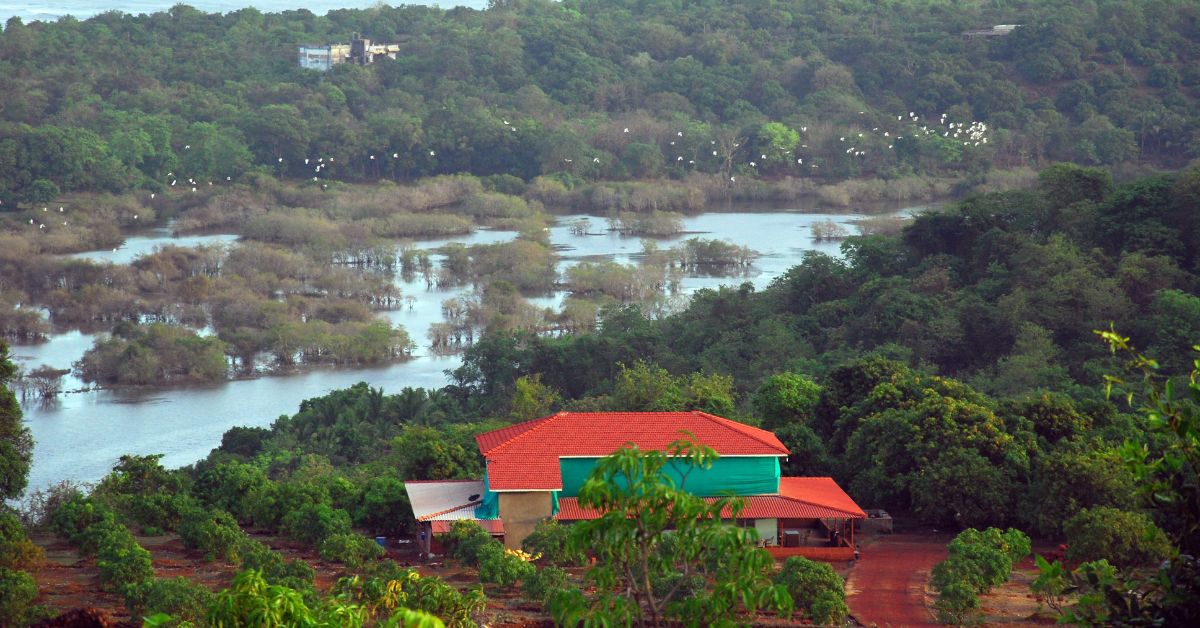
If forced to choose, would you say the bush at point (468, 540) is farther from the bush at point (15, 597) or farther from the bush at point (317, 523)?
the bush at point (15, 597)

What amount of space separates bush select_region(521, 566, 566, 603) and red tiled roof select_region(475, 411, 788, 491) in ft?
8.21

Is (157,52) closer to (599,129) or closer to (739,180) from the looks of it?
(599,129)

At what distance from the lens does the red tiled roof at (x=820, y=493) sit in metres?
18.0

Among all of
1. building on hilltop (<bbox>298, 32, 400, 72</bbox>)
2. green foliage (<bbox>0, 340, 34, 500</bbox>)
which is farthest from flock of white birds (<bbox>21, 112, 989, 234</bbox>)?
green foliage (<bbox>0, 340, 34, 500</bbox>)

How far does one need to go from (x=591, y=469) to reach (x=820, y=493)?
2932 millimetres

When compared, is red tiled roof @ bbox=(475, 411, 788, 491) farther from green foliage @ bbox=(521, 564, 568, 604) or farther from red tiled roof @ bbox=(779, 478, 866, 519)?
green foliage @ bbox=(521, 564, 568, 604)

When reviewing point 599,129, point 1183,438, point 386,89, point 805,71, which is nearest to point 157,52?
point 386,89

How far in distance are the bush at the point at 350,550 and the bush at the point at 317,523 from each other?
0.78 metres

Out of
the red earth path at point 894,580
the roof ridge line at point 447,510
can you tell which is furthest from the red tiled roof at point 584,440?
the red earth path at point 894,580

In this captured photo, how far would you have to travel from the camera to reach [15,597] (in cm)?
1417

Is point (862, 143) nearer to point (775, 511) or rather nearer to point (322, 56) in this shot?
point (322, 56)

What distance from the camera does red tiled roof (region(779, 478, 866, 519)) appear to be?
1803 centimetres

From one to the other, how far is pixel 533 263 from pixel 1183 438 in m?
38.0

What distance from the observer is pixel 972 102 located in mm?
66438
